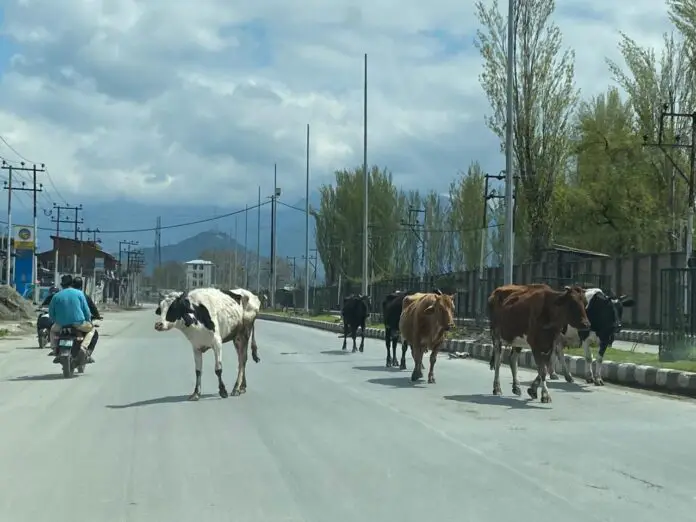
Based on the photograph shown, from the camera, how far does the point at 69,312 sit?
16516 millimetres

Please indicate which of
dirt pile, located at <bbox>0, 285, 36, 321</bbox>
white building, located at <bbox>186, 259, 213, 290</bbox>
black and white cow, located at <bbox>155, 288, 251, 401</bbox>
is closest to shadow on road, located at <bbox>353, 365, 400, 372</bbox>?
black and white cow, located at <bbox>155, 288, 251, 401</bbox>

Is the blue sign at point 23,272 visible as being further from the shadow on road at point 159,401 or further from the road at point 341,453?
the shadow on road at point 159,401

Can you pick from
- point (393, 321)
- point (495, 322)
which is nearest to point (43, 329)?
point (393, 321)

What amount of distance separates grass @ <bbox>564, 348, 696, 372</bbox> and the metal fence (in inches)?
16.3

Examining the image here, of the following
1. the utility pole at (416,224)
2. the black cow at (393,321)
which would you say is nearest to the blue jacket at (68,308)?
the black cow at (393,321)

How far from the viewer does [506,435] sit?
33.1 feet

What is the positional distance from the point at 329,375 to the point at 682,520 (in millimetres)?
11515

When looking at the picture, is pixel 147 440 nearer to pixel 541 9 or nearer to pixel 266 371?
pixel 266 371

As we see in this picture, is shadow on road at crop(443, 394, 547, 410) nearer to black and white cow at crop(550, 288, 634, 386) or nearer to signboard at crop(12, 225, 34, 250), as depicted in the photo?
black and white cow at crop(550, 288, 634, 386)

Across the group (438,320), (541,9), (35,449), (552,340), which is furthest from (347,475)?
(541,9)

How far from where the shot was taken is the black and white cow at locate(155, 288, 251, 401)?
12.9 metres

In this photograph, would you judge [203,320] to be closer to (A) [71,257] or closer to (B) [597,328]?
(B) [597,328]

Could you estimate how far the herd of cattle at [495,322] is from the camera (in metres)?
13.1

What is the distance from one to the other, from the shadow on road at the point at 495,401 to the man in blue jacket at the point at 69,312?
696 cm
